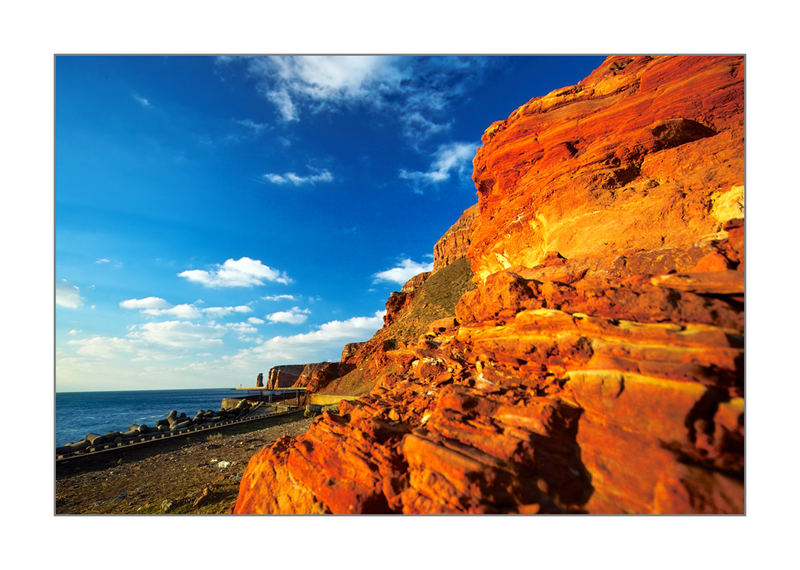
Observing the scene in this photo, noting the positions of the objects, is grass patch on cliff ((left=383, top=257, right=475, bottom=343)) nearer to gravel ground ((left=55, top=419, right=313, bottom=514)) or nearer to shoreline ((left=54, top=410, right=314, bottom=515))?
shoreline ((left=54, top=410, right=314, bottom=515))

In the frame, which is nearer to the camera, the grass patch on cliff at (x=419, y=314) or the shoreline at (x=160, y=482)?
the shoreline at (x=160, y=482)

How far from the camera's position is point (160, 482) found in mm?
11773

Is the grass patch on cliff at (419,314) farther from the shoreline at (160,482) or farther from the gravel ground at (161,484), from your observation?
the gravel ground at (161,484)

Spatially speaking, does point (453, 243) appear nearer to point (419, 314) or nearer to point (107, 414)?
point (419, 314)

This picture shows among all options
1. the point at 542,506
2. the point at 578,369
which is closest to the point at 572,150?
the point at 578,369

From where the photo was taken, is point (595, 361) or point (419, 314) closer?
point (595, 361)

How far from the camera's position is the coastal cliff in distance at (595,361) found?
412cm

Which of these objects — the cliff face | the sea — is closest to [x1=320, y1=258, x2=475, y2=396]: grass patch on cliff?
the cliff face

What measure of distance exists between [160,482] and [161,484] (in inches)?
13.6

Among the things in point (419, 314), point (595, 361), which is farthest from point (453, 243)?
point (595, 361)

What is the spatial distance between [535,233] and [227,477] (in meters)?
14.5

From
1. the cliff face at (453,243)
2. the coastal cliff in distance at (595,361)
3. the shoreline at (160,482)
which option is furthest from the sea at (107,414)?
the cliff face at (453,243)

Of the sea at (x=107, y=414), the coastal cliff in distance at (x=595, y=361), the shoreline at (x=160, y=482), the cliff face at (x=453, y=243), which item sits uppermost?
the cliff face at (x=453, y=243)

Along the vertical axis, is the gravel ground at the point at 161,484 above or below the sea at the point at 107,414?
above
